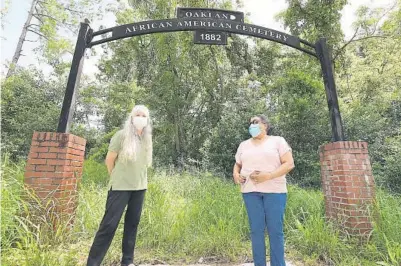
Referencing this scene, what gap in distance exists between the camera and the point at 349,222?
3.44 metres

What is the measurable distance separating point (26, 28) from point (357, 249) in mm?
13447

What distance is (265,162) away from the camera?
8.70 ft

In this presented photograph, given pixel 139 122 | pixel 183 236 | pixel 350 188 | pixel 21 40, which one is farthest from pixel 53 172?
pixel 21 40

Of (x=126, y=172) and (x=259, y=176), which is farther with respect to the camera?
(x=126, y=172)

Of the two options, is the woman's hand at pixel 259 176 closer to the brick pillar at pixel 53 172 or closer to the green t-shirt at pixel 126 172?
the green t-shirt at pixel 126 172

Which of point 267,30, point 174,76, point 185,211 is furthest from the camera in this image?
point 174,76

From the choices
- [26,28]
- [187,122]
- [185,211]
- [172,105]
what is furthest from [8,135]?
[185,211]

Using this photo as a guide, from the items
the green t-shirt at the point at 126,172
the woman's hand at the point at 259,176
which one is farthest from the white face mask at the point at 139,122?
the woman's hand at the point at 259,176

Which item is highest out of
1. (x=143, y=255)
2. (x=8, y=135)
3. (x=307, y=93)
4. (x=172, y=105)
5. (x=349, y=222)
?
(x=172, y=105)

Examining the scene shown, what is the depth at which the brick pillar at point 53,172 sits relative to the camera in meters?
3.17

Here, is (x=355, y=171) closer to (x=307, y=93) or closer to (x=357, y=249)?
(x=357, y=249)

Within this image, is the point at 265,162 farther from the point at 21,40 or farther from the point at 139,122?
the point at 21,40

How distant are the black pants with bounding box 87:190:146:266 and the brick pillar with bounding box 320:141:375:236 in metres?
2.65

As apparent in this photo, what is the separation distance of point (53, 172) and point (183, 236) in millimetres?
1862
